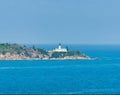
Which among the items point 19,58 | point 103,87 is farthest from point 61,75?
point 19,58

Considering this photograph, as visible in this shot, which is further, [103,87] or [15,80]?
[15,80]

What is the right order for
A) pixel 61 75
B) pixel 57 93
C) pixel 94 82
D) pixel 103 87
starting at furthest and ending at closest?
pixel 61 75 → pixel 94 82 → pixel 103 87 → pixel 57 93

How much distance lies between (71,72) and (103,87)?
37417 millimetres

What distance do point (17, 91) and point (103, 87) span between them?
1543cm

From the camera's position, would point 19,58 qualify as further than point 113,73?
Yes

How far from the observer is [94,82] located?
11069cm

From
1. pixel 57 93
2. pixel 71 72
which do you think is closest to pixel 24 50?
pixel 71 72

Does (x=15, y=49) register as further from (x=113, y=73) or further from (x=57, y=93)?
(x=57, y=93)

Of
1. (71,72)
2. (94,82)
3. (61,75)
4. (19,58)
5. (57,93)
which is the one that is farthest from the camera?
(19,58)

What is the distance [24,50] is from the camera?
650 ft

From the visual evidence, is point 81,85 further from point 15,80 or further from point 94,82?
point 15,80

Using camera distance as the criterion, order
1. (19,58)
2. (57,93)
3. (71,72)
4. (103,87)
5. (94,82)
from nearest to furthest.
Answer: (57,93), (103,87), (94,82), (71,72), (19,58)

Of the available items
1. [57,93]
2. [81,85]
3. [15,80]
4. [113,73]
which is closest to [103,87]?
[81,85]

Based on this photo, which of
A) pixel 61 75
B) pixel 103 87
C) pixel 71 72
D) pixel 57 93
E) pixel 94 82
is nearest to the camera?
pixel 57 93
